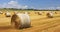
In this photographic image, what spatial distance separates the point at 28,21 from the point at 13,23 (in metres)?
1.53

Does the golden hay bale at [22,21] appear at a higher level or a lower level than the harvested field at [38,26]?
higher

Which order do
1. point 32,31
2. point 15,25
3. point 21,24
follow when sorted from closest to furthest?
point 32,31
point 21,24
point 15,25

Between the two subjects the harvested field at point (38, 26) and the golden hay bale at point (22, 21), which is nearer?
the harvested field at point (38, 26)

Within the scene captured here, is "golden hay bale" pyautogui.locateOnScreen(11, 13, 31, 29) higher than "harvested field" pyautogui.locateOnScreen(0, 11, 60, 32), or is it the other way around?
"golden hay bale" pyautogui.locateOnScreen(11, 13, 31, 29)

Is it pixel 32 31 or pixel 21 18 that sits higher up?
pixel 21 18

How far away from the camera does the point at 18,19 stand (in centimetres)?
1128

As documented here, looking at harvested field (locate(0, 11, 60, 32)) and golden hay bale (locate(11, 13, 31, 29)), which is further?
golden hay bale (locate(11, 13, 31, 29))

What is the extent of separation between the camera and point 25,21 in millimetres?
10922

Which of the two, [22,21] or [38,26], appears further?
[38,26]

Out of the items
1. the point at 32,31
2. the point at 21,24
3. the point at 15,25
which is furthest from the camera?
the point at 15,25

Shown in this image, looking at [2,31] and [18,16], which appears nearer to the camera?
[2,31]

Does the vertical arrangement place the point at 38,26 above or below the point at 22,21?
below

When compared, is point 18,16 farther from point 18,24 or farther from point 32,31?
point 32,31

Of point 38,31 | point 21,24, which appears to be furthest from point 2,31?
point 38,31
